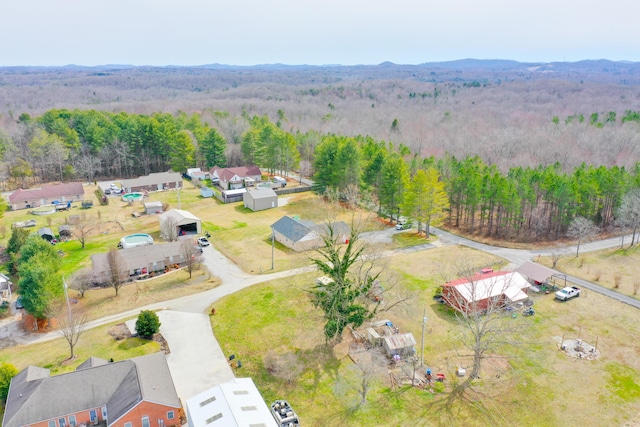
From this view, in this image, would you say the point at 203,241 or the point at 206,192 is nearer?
the point at 203,241

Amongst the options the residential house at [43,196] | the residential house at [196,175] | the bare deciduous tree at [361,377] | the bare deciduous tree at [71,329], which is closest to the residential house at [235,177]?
the residential house at [196,175]

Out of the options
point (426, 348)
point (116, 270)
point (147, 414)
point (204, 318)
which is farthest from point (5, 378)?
point (426, 348)

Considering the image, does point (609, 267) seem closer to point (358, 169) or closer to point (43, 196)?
point (358, 169)

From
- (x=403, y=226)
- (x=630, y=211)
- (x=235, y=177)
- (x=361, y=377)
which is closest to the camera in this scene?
(x=361, y=377)

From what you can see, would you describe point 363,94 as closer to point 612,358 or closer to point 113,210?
point 113,210

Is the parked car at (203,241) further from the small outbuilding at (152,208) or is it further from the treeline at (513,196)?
the treeline at (513,196)

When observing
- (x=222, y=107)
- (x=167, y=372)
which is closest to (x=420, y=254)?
(x=167, y=372)
